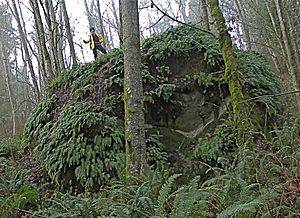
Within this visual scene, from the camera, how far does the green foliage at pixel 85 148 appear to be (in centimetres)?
737

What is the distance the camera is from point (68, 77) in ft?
33.1

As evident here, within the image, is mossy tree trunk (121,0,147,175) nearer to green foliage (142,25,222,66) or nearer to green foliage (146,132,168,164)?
green foliage (146,132,168,164)

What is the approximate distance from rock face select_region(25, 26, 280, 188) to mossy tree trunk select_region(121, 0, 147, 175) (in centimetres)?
169

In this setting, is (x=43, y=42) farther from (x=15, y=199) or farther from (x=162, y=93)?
(x=15, y=199)

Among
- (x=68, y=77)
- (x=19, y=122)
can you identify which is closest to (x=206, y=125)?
(x=68, y=77)

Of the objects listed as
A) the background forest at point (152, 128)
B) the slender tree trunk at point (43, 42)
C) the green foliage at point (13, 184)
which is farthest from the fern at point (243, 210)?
the slender tree trunk at point (43, 42)

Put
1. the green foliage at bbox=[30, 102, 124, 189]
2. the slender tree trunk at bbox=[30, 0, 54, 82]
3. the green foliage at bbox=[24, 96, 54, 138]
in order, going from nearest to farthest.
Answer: the green foliage at bbox=[30, 102, 124, 189], the green foliage at bbox=[24, 96, 54, 138], the slender tree trunk at bbox=[30, 0, 54, 82]

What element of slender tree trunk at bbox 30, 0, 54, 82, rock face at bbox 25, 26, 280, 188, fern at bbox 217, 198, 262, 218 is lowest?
fern at bbox 217, 198, 262, 218

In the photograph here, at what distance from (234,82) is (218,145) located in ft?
6.09

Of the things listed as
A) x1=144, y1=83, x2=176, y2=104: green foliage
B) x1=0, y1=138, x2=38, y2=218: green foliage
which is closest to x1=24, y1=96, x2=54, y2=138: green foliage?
x1=0, y1=138, x2=38, y2=218: green foliage

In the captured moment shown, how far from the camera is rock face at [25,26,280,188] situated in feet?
25.1

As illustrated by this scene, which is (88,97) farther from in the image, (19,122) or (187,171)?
(19,122)

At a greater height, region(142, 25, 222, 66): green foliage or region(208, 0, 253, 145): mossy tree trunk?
region(142, 25, 222, 66): green foliage

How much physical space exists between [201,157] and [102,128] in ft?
6.98
